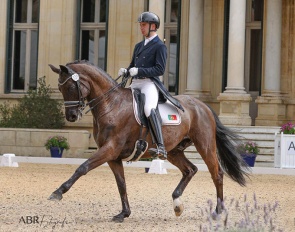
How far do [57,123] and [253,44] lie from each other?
6.01 meters

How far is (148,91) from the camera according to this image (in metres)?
11.1

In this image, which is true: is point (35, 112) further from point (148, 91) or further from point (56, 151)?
point (148, 91)

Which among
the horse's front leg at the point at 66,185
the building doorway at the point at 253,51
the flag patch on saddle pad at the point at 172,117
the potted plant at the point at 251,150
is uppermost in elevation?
the building doorway at the point at 253,51

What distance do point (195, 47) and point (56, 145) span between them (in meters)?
5.14

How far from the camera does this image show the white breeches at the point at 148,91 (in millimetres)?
10930

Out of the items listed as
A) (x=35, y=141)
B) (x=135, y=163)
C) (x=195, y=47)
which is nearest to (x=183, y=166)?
(x=135, y=163)

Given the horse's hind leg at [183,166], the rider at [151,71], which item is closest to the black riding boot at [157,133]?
the rider at [151,71]

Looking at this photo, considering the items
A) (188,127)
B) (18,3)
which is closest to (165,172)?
(188,127)

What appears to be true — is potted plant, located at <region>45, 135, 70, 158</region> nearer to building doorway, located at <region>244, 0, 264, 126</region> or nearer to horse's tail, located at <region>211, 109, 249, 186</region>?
building doorway, located at <region>244, 0, 264, 126</region>

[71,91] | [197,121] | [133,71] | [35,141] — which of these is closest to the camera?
[71,91]

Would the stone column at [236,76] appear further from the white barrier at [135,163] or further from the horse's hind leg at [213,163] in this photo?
the horse's hind leg at [213,163]

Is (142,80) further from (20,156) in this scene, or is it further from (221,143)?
(20,156)

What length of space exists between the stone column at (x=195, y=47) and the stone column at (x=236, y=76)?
6.93 feet

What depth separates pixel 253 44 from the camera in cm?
2691
